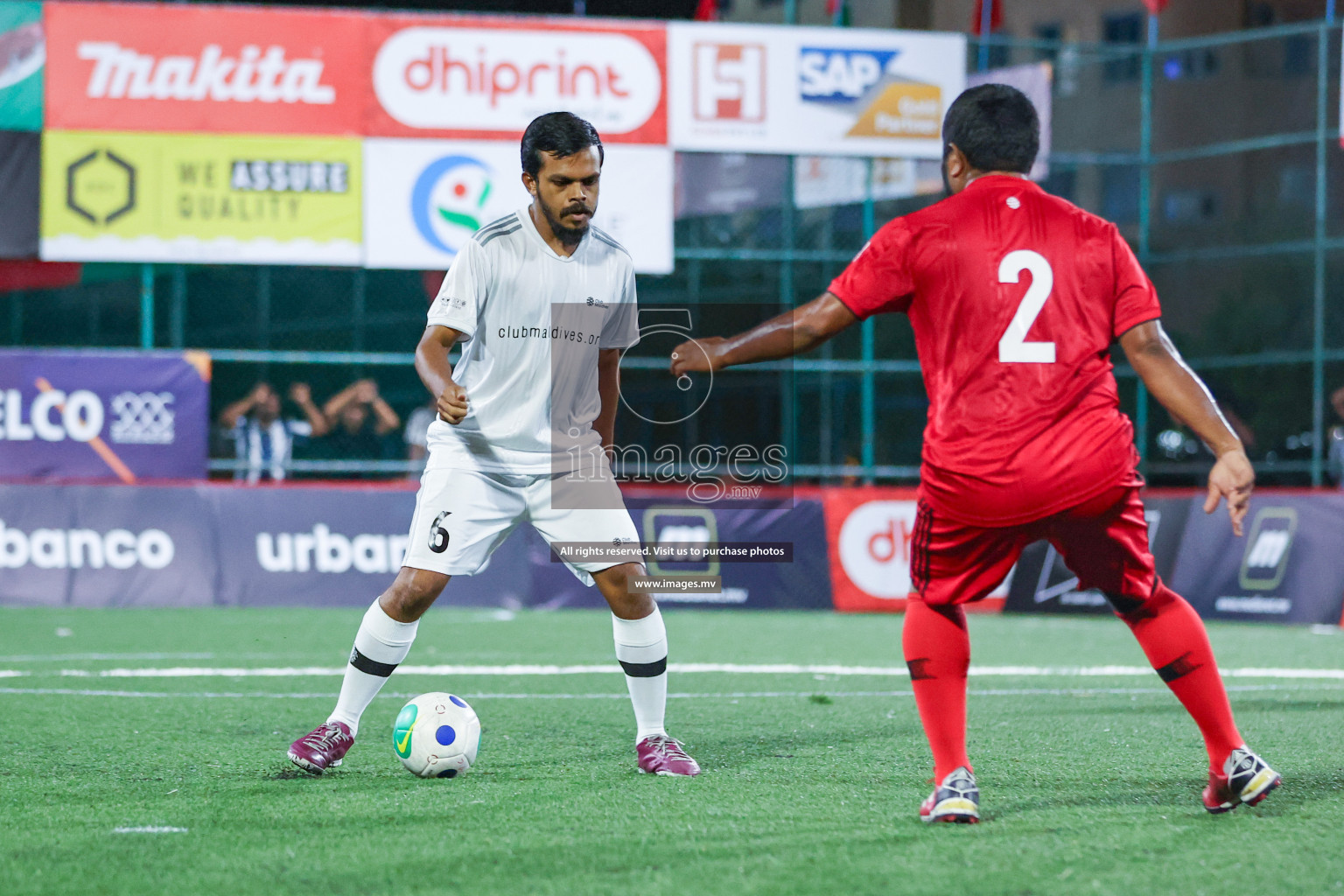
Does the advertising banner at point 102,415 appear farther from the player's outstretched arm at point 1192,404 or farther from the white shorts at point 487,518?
the player's outstretched arm at point 1192,404

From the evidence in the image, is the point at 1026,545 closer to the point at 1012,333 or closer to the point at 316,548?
the point at 1012,333

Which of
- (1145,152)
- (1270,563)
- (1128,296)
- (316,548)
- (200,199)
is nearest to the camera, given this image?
(1128,296)

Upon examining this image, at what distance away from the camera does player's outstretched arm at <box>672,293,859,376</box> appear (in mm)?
4082

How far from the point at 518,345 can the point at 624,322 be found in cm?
44

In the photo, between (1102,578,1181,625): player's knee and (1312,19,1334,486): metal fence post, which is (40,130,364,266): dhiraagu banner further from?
(1102,578,1181,625): player's knee

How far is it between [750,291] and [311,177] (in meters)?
11.9

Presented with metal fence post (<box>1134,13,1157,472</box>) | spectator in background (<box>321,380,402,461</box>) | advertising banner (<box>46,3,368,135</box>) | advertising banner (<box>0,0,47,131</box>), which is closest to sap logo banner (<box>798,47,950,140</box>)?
metal fence post (<box>1134,13,1157,472</box>)

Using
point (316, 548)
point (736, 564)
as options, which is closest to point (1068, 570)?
point (736, 564)

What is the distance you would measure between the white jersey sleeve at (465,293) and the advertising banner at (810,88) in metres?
12.4

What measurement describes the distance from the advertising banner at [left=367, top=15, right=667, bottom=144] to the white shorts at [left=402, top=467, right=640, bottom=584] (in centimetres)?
1203

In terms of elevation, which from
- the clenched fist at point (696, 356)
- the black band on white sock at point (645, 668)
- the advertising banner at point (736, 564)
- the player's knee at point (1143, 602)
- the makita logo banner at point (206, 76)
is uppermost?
the makita logo banner at point (206, 76)

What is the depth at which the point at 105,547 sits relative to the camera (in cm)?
1372

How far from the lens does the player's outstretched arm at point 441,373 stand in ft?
15.2

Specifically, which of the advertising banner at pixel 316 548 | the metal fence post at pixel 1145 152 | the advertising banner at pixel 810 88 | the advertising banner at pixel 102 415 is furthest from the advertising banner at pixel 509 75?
the metal fence post at pixel 1145 152
